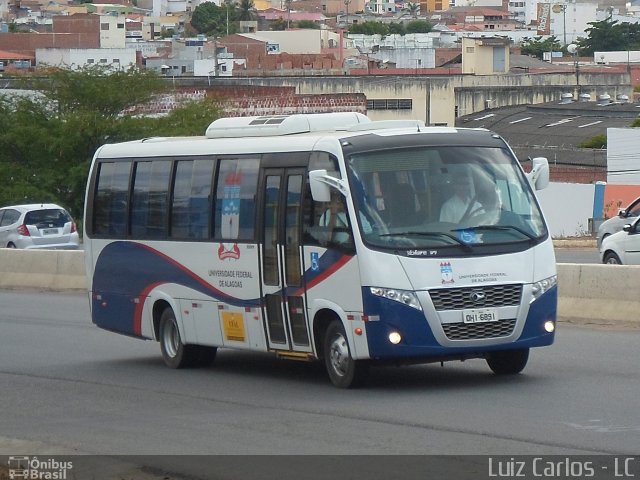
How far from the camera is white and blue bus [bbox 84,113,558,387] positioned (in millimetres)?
13172

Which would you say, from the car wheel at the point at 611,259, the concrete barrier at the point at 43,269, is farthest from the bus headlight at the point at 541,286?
the concrete barrier at the point at 43,269

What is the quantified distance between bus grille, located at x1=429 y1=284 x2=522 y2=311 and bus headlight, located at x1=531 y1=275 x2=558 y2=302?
31 cm

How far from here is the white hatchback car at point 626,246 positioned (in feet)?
83.7

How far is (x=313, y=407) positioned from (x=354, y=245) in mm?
1609

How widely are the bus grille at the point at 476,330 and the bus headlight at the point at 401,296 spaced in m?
0.34

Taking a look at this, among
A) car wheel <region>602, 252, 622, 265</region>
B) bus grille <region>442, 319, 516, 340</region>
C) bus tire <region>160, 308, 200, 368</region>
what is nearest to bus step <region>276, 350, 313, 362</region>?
bus grille <region>442, 319, 516, 340</region>

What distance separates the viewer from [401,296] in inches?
516

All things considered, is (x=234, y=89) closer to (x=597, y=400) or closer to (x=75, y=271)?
(x=75, y=271)

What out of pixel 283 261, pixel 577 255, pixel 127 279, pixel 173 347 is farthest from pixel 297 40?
pixel 283 261

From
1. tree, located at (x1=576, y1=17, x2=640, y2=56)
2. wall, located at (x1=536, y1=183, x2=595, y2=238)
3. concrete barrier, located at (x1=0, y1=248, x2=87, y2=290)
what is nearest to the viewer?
concrete barrier, located at (x1=0, y1=248, x2=87, y2=290)

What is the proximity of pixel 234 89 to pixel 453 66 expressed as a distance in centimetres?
4662

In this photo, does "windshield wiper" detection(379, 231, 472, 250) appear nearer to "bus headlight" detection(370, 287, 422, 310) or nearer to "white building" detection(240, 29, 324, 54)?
"bus headlight" detection(370, 287, 422, 310)

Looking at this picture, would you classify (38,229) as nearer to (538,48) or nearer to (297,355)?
(297,355)

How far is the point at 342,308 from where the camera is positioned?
13555 mm
